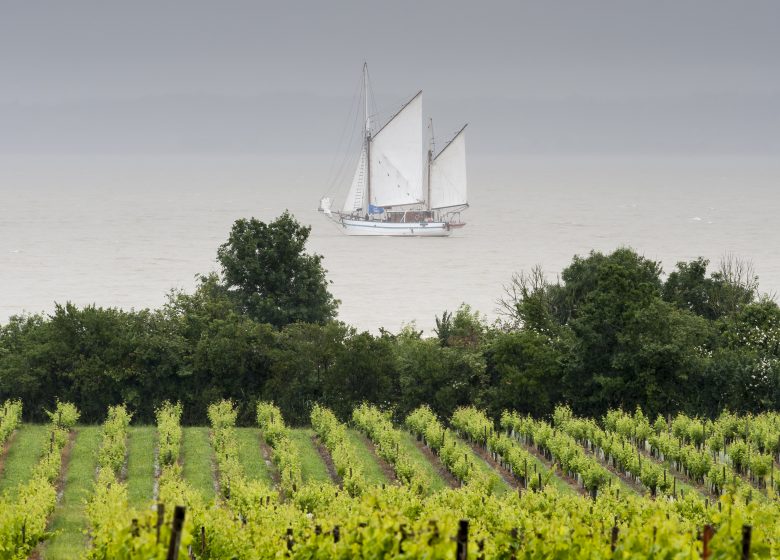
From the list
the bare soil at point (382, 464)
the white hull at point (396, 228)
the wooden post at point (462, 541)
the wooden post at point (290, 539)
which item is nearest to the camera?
the wooden post at point (462, 541)

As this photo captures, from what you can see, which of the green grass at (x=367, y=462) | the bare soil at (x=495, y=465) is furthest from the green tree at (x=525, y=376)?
the green grass at (x=367, y=462)

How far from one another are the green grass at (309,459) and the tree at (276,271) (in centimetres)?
1853

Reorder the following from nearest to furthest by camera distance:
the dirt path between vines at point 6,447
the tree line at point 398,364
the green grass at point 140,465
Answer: the green grass at point 140,465
the dirt path between vines at point 6,447
the tree line at point 398,364

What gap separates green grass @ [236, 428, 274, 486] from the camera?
31844 mm

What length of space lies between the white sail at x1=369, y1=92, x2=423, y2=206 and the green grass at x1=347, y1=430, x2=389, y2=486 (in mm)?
79927

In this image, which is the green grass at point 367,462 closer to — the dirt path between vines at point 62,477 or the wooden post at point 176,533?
the dirt path between vines at point 62,477

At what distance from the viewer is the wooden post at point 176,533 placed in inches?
494

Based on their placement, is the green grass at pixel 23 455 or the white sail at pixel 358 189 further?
the white sail at pixel 358 189

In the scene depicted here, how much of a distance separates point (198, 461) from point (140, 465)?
1.82m

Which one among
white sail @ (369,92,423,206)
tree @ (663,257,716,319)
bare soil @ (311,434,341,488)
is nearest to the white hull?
white sail @ (369,92,423,206)

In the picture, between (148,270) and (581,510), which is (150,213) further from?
(581,510)

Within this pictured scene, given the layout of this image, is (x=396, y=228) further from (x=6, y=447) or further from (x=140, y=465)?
(x=140, y=465)

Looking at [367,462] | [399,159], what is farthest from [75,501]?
[399,159]

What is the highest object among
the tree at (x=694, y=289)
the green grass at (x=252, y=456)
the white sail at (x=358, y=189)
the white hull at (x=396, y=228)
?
the white sail at (x=358, y=189)
